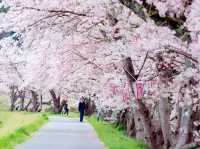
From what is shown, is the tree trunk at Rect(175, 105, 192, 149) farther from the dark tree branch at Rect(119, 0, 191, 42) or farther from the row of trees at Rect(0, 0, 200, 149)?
the dark tree branch at Rect(119, 0, 191, 42)

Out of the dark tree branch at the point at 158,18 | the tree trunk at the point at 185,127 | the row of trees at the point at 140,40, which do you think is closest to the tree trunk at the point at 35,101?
the row of trees at the point at 140,40

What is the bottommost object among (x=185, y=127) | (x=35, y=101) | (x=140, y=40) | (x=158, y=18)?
(x=185, y=127)

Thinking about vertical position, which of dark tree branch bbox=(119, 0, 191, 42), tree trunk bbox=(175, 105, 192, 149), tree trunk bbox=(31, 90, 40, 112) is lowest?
tree trunk bbox=(175, 105, 192, 149)

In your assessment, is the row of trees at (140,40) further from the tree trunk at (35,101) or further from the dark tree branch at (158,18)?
the tree trunk at (35,101)

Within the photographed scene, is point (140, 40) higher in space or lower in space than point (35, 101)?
lower

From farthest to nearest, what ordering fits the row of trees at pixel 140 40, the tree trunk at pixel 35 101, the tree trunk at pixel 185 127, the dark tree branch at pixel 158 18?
1. the tree trunk at pixel 35 101
2. the tree trunk at pixel 185 127
3. the row of trees at pixel 140 40
4. the dark tree branch at pixel 158 18

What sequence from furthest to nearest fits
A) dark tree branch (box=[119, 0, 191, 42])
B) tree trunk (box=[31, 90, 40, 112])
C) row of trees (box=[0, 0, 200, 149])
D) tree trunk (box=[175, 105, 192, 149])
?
tree trunk (box=[31, 90, 40, 112]) → tree trunk (box=[175, 105, 192, 149]) → row of trees (box=[0, 0, 200, 149]) → dark tree branch (box=[119, 0, 191, 42])

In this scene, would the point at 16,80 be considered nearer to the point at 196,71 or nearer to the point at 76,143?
the point at 76,143

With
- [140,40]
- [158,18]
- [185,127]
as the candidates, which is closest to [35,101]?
[185,127]

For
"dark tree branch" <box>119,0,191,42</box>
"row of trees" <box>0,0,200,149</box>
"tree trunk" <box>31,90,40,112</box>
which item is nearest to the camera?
"dark tree branch" <box>119,0,191,42</box>

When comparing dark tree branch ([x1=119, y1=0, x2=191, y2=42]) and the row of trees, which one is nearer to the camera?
dark tree branch ([x1=119, y1=0, x2=191, y2=42])

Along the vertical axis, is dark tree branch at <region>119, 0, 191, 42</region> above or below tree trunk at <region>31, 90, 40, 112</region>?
below

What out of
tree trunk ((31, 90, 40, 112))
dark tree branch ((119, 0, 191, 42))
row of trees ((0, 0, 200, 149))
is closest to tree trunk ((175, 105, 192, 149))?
row of trees ((0, 0, 200, 149))

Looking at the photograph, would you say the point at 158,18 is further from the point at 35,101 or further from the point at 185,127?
the point at 35,101
